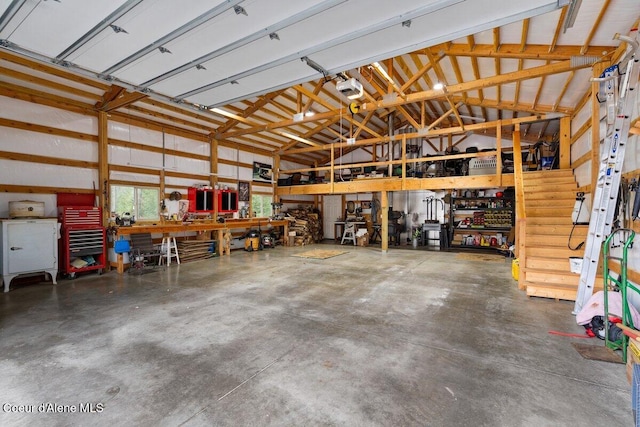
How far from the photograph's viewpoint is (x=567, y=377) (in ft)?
8.03

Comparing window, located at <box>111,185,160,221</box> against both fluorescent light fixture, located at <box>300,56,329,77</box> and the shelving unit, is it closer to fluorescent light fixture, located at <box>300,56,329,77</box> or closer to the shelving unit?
fluorescent light fixture, located at <box>300,56,329,77</box>

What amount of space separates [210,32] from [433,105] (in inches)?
416

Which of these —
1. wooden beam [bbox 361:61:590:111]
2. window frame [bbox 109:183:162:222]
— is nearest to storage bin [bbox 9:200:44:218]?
window frame [bbox 109:183:162:222]

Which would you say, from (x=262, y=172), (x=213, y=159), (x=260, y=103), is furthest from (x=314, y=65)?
(x=262, y=172)

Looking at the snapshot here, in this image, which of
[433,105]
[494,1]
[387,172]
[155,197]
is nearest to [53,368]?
[494,1]

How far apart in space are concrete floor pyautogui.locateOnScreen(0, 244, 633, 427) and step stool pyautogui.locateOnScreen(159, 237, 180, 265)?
93.2 inches

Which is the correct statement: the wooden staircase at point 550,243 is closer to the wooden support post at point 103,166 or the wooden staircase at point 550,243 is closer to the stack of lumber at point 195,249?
the stack of lumber at point 195,249

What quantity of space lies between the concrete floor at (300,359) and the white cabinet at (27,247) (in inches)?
17.3

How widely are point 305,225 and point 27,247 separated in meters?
8.69

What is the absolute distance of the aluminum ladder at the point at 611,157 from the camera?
131 inches

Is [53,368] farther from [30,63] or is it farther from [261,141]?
[261,141]

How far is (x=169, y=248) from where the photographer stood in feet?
24.8

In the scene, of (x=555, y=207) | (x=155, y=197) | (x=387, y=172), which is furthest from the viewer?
(x=387, y=172)

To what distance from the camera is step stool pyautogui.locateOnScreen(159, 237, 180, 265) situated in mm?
7508
